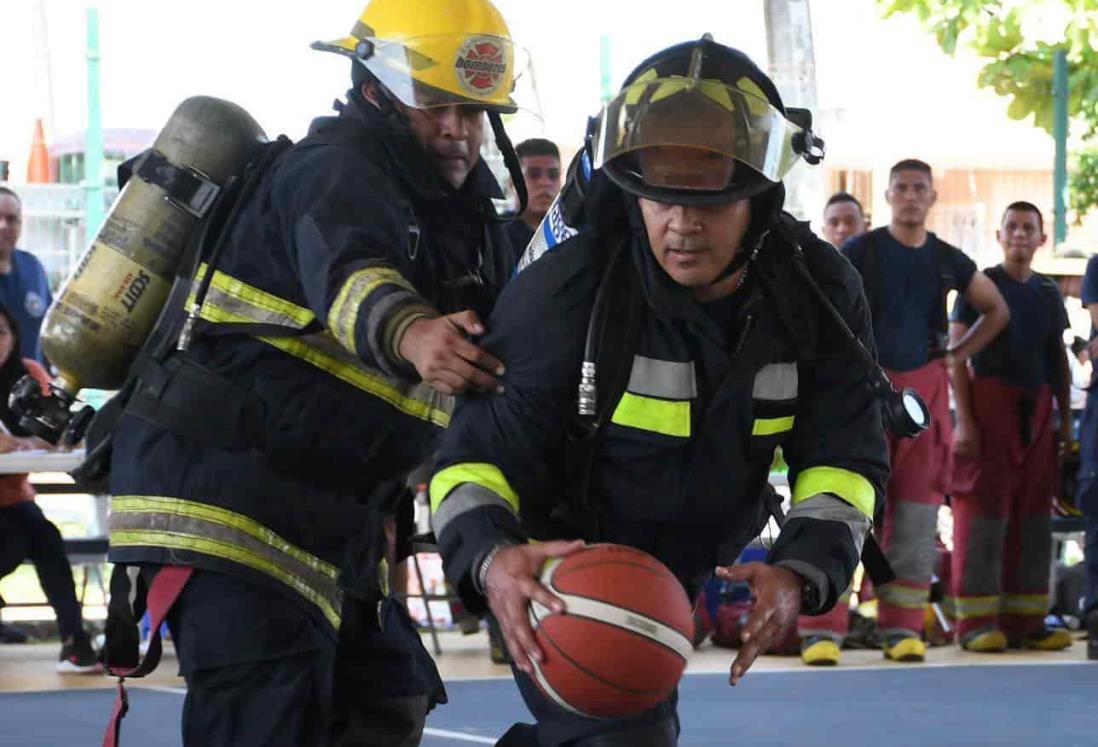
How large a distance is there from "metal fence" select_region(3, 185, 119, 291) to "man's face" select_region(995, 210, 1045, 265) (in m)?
5.27

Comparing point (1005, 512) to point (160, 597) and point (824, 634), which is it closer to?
point (824, 634)

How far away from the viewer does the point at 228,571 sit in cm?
403

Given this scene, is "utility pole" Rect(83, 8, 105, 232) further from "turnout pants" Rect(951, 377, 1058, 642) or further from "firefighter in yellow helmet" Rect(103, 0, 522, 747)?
"firefighter in yellow helmet" Rect(103, 0, 522, 747)

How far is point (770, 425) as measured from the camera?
11.7 feet

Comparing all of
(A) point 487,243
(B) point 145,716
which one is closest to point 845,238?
(B) point 145,716

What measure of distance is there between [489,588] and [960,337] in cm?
735

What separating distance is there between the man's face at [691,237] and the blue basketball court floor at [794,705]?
4.17 m

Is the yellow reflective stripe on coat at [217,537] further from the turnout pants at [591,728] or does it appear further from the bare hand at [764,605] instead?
the bare hand at [764,605]

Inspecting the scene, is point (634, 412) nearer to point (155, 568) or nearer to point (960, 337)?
point (155, 568)

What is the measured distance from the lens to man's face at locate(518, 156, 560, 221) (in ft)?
29.4

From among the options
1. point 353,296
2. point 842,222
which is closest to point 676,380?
point 353,296

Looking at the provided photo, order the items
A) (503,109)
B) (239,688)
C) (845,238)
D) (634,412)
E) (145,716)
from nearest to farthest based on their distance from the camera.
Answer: (634,412)
(239,688)
(503,109)
(145,716)
(845,238)

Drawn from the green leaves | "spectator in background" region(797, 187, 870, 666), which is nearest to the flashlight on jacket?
"spectator in background" region(797, 187, 870, 666)

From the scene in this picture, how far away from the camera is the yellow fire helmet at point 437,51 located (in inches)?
166
